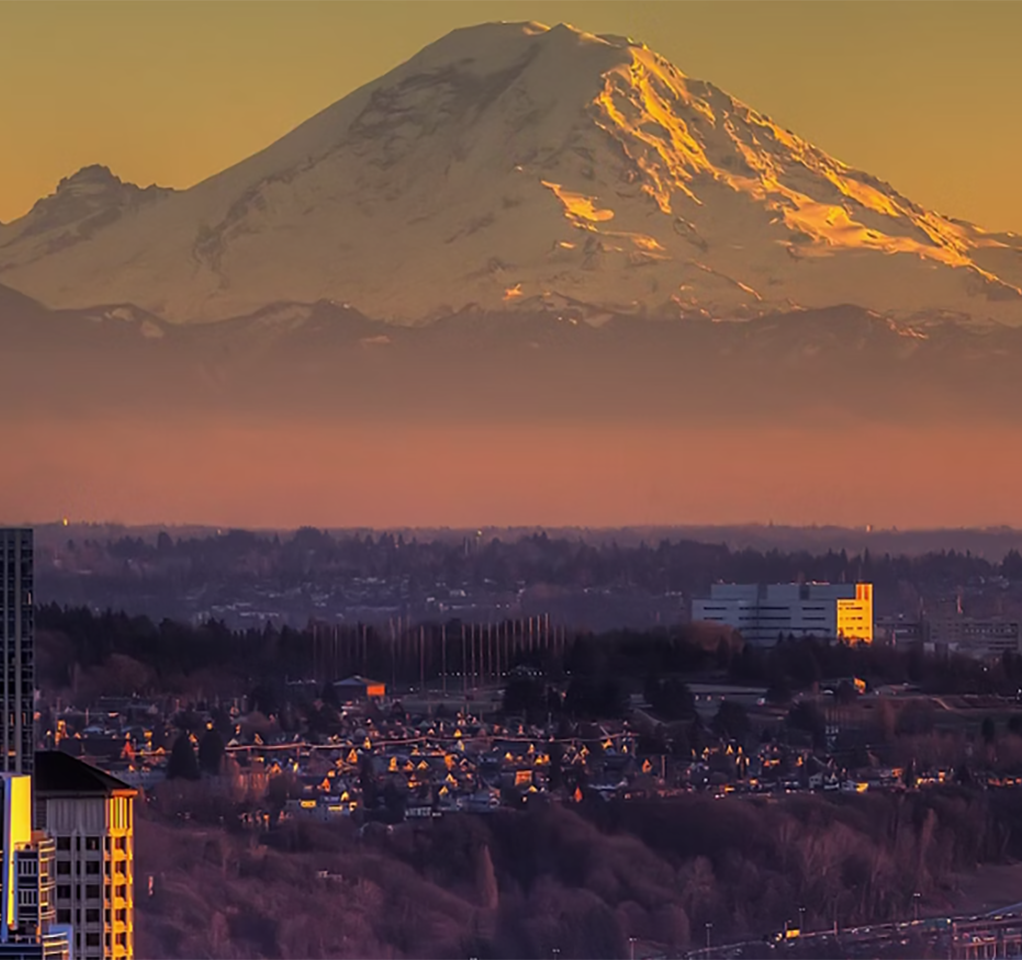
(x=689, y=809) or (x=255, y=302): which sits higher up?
(x=255, y=302)

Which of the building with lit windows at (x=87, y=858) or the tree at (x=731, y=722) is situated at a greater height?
the tree at (x=731, y=722)

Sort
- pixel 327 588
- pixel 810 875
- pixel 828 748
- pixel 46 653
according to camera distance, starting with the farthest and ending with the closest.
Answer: pixel 327 588 < pixel 828 748 < pixel 46 653 < pixel 810 875

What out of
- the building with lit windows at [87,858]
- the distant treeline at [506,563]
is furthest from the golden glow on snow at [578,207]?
the building with lit windows at [87,858]

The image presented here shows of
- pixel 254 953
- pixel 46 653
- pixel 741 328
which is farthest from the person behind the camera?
pixel 741 328

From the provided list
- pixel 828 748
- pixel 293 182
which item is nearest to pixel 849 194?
pixel 293 182

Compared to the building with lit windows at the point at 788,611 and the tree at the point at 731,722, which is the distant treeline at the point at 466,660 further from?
the tree at the point at 731,722

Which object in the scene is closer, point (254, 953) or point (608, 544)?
point (254, 953)

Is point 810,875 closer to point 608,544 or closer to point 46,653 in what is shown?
point 46,653
